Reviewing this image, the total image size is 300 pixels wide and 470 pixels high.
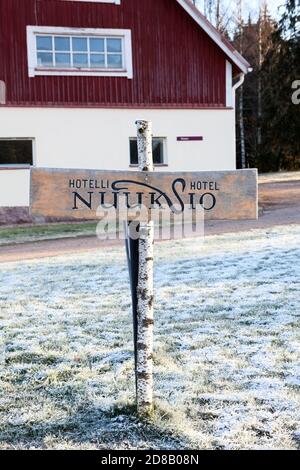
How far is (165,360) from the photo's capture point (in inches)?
195

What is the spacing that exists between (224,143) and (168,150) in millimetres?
1815

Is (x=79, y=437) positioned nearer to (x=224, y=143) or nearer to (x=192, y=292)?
(x=192, y=292)

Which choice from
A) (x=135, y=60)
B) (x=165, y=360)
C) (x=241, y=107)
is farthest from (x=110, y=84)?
(x=241, y=107)

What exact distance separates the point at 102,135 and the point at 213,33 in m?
4.44

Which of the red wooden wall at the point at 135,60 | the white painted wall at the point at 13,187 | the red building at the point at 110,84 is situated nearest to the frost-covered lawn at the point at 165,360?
the white painted wall at the point at 13,187

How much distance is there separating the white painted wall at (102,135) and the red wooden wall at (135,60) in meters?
0.31

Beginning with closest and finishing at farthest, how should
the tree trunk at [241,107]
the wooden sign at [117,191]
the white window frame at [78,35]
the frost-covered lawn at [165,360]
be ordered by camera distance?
the frost-covered lawn at [165,360], the wooden sign at [117,191], the white window frame at [78,35], the tree trunk at [241,107]

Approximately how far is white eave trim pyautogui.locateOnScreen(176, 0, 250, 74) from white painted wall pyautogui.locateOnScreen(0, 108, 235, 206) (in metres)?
1.41

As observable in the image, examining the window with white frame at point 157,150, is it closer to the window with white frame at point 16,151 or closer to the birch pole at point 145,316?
the window with white frame at point 16,151

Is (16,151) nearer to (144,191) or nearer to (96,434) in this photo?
(144,191)

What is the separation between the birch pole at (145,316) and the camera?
392 cm

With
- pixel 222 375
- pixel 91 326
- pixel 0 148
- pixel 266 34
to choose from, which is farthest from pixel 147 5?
pixel 266 34

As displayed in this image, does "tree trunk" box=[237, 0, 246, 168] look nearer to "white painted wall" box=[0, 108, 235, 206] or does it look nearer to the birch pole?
"white painted wall" box=[0, 108, 235, 206]

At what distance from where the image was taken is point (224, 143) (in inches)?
716
